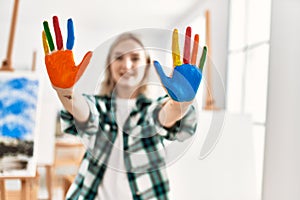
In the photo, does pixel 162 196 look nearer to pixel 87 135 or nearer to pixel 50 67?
pixel 87 135

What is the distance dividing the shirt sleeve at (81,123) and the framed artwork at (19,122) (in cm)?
42

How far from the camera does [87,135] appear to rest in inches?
51.4

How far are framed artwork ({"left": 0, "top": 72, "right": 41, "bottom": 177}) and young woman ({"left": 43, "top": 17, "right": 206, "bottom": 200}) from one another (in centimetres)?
35

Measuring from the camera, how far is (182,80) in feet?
3.28

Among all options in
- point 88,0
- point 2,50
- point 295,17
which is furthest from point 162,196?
point 2,50

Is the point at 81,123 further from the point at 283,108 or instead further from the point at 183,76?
the point at 283,108

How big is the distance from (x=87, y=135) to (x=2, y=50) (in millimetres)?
4120

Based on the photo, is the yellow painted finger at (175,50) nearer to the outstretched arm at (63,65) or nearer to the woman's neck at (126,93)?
the outstretched arm at (63,65)

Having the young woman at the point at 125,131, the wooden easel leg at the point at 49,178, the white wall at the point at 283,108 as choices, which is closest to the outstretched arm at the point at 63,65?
the young woman at the point at 125,131

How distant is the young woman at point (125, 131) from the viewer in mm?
1283

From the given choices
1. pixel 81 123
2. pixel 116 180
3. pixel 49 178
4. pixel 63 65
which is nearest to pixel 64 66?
pixel 63 65

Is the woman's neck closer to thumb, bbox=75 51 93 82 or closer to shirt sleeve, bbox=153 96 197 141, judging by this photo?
shirt sleeve, bbox=153 96 197 141

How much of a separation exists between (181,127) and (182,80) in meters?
0.31

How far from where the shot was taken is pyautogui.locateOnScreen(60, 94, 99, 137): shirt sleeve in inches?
49.0
